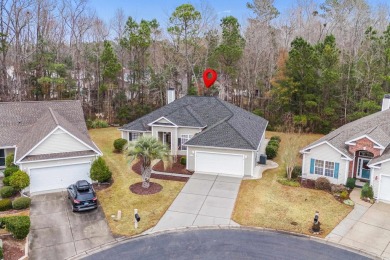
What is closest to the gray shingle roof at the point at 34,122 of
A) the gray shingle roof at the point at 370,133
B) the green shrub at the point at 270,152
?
the green shrub at the point at 270,152

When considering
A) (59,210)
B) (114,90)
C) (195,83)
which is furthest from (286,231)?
(114,90)

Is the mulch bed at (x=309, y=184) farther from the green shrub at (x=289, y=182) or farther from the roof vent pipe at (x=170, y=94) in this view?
the roof vent pipe at (x=170, y=94)

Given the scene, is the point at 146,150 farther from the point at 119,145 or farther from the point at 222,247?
the point at 119,145

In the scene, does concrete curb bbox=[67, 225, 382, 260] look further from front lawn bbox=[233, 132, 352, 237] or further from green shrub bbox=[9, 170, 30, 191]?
green shrub bbox=[9, 170, 30, 191]

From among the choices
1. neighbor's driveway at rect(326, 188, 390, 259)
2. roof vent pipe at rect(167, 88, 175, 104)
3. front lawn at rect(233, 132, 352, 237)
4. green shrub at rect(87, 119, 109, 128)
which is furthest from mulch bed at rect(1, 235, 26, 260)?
green shrub at rect(87, 119, 109, 128)

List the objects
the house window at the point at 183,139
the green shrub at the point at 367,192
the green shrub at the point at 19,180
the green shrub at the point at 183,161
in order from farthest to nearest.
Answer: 1. the house window at the point at 183,139
2. the green shrub at the point at 183,161
3. the green shrub at the point at 367,192
4. the green shrub at the point at 19,180

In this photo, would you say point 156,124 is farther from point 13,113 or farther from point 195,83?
point 195,83
